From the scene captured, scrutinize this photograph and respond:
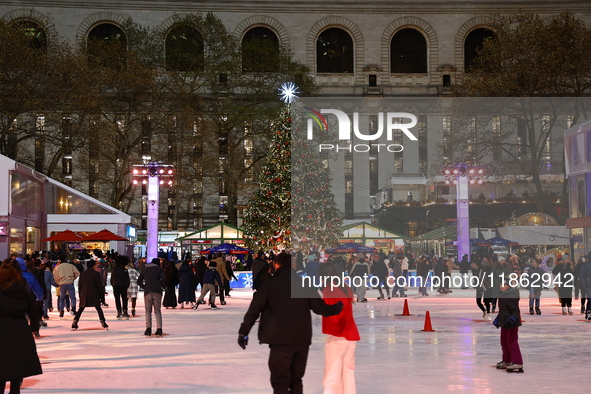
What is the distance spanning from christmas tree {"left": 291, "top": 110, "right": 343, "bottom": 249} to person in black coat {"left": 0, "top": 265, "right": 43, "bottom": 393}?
24.1 m

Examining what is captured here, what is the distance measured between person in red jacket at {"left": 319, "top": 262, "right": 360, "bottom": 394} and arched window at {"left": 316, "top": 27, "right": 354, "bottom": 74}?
7028 centimetres

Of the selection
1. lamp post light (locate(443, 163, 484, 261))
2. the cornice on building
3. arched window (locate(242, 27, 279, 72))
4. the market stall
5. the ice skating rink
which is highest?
the cornice on building

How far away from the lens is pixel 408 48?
77938 mm

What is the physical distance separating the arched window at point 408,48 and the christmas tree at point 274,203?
4156 cm

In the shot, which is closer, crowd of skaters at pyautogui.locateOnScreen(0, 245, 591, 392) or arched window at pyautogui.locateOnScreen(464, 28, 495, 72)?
crowd of skaters at pyautogui.locateOnScreen(0, 245, 591, 392)

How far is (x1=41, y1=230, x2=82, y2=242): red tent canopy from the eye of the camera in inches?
1390

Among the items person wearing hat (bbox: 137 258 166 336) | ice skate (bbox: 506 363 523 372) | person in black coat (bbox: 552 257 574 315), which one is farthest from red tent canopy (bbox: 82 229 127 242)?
ice skate (bbox: 506 363 523 372)

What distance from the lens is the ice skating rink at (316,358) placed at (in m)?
9.87

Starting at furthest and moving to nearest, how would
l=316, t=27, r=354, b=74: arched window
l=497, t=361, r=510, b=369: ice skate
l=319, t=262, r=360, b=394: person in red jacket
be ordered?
l=316, t=27, r=354, b=74: arched window → l=497, t=361, r=510, b=369: ice skate → l=319, t=262, r=360, b=394: person in red jacket

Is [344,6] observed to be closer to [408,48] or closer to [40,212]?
[408,48]

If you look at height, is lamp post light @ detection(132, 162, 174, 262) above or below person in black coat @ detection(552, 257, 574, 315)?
above

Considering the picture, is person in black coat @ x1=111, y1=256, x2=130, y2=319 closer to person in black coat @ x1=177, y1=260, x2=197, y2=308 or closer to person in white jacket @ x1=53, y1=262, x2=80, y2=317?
person in white jacket @ x1=53, y1=262, x2=80, y2=317

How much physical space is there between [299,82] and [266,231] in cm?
2434

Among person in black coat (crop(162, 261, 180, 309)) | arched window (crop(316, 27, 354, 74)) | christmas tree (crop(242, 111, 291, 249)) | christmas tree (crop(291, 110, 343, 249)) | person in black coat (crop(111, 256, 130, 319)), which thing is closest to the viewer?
person in black coat (crop(111, 256, 130, 319))
